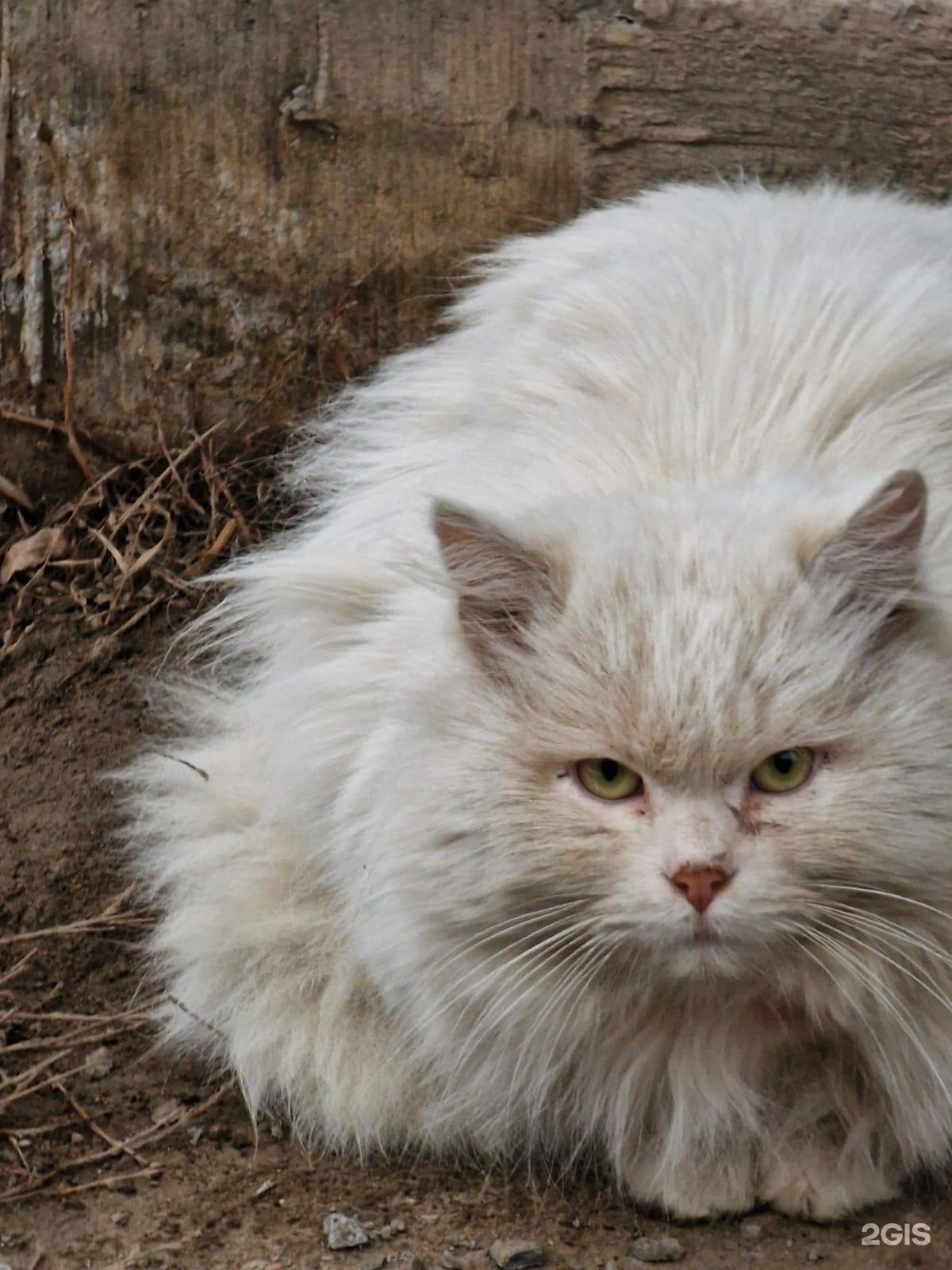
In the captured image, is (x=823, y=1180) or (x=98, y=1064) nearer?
(x=823, y=1180)

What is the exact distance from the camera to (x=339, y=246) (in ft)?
12.1

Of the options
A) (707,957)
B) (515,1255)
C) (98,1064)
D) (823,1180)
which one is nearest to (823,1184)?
(823,1180)

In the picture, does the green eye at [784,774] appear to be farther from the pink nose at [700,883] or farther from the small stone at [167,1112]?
the small stone at [167,1112]

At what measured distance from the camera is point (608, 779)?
212 centimetres

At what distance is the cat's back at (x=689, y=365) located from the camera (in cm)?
249

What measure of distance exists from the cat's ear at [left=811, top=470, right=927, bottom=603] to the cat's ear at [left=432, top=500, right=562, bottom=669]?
0.37m

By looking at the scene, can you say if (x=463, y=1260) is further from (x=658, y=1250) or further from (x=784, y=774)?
(x=784, y=774)

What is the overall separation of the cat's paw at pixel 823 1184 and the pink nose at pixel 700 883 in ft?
2.31

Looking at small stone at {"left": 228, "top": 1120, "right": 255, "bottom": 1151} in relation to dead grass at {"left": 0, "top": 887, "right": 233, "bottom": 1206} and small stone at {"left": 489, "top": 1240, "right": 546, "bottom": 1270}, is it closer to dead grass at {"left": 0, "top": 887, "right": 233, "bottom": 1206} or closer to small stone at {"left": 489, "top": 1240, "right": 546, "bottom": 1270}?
dead grass at {"left": 0, "top": 887, "right": 233, "bottom": 1206}

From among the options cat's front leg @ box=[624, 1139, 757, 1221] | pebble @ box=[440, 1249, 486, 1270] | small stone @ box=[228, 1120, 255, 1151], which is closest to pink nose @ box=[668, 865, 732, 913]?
cat's front leg @ box=[624, 1139, 757, 1221]

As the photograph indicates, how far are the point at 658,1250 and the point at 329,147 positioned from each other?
241 cm

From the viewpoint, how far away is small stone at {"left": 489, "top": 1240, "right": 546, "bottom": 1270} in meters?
2.43

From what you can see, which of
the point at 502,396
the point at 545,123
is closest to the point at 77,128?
the point at 545,123

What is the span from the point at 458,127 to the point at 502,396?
1.08 meters
